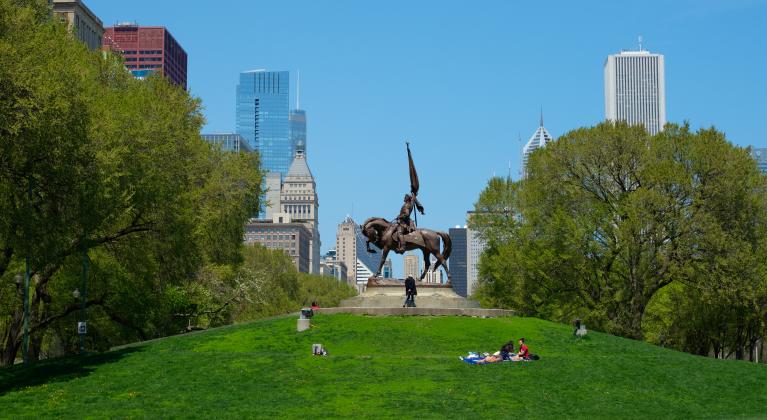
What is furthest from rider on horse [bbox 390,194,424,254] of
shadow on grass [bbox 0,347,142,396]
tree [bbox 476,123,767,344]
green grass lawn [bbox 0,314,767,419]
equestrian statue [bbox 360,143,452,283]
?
shadow on grass [bbox 0,347,142,396]

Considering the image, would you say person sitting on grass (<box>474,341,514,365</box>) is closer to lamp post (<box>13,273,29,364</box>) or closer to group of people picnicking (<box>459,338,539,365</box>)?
group of people picnicking (<box>459,338,539,365</box>)

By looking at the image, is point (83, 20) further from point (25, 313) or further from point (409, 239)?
point (25, 313)

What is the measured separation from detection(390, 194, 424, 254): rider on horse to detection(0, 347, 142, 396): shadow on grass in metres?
17.4

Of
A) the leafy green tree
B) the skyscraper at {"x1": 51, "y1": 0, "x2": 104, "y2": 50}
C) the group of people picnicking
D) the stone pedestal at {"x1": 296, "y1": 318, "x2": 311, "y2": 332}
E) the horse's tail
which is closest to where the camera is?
the leafy green tree

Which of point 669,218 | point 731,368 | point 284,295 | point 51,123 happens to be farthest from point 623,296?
point 284,295

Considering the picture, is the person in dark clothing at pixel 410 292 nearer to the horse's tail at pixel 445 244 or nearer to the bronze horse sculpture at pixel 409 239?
the bronze horse sculpture at pixel 409 239

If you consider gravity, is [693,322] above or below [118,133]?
below

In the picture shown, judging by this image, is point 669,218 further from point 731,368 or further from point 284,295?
point 284,295

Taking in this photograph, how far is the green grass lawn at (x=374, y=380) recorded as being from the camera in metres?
31.9

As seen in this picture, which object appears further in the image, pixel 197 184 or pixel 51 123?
pixel 197 184

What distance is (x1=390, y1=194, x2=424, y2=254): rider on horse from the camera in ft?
182

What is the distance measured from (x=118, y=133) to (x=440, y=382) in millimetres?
18159

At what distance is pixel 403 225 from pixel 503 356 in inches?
673

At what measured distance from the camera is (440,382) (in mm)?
35219
